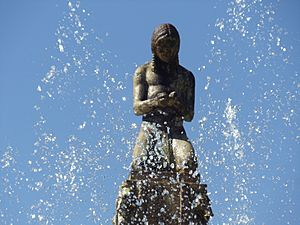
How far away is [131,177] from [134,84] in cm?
137

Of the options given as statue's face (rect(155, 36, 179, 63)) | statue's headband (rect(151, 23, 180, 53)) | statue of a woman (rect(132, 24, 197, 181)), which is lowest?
statue of a woman (rect(132, 24, 197, 181))

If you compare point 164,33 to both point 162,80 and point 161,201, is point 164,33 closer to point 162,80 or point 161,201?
point 162,80

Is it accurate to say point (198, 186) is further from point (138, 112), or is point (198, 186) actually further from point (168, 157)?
point (138, 112)

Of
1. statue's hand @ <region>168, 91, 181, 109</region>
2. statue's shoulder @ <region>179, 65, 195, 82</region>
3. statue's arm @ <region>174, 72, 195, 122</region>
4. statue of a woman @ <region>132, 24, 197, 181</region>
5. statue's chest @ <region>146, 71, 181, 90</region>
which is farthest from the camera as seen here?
statue's shoulder @ <region>179, 65, 195, 82</region>

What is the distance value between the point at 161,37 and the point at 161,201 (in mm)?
2135

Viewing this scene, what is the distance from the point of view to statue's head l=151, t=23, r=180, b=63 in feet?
27.1

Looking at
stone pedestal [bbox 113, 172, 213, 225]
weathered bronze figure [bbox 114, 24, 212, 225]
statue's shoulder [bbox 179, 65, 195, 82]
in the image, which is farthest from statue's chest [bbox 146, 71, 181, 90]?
stone pedestal [bbox 113, 172, 213, 225]

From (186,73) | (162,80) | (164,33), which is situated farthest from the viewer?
(186,73)

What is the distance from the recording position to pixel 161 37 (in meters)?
8.27

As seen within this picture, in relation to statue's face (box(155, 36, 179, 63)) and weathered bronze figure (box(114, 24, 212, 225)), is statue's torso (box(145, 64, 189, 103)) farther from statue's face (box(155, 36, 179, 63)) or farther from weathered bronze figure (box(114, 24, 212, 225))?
statue's face (box(155, 36, 179, 63))

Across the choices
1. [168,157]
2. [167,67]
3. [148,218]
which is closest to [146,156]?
[168,157]

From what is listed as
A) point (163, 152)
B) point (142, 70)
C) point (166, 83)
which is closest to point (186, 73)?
point (166, 83)

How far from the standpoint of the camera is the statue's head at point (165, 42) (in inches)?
Result: 325

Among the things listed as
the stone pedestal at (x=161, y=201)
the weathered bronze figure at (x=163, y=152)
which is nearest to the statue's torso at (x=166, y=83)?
the weathered bronze figure at (x=163, y=152)
